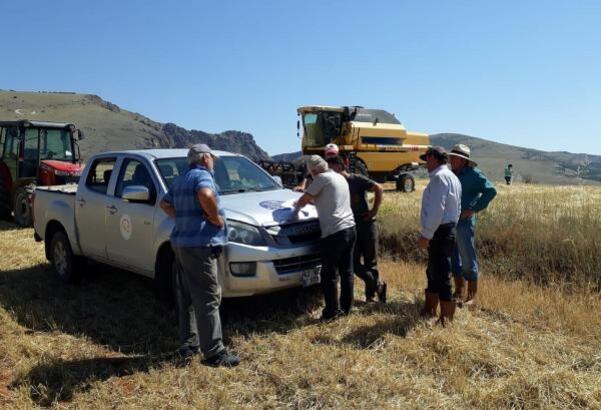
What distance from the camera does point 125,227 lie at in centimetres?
612

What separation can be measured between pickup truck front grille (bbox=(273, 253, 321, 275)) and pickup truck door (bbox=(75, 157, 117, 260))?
260 cm

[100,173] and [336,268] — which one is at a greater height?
[100,173]

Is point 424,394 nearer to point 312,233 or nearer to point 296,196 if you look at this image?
point 312,233

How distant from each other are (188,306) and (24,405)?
1.41 metres

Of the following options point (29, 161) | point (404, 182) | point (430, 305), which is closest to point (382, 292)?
point (430, 305)

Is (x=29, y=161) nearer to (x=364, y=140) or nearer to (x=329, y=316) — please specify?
(x=329, y=316)

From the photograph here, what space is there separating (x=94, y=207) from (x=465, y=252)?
4.49 meters

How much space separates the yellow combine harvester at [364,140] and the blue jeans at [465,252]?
45.8 feet

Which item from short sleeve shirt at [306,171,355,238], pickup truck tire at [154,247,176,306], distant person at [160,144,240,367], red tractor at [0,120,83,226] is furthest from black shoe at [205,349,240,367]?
red tractor at [0,120,83,226]

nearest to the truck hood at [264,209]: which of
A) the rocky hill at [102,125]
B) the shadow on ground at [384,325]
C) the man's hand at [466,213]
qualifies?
the shadow on ground at [384,325]

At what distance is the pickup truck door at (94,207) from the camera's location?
662cm

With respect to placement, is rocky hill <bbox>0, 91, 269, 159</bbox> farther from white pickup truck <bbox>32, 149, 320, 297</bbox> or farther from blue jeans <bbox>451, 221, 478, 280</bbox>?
blue jeans <bbox>451, 221, 478, 280</bbox>

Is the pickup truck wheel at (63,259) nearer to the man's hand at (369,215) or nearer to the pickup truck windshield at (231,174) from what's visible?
the pickup truck windshield at (231,174)

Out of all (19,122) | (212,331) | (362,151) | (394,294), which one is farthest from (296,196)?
(362,151)
